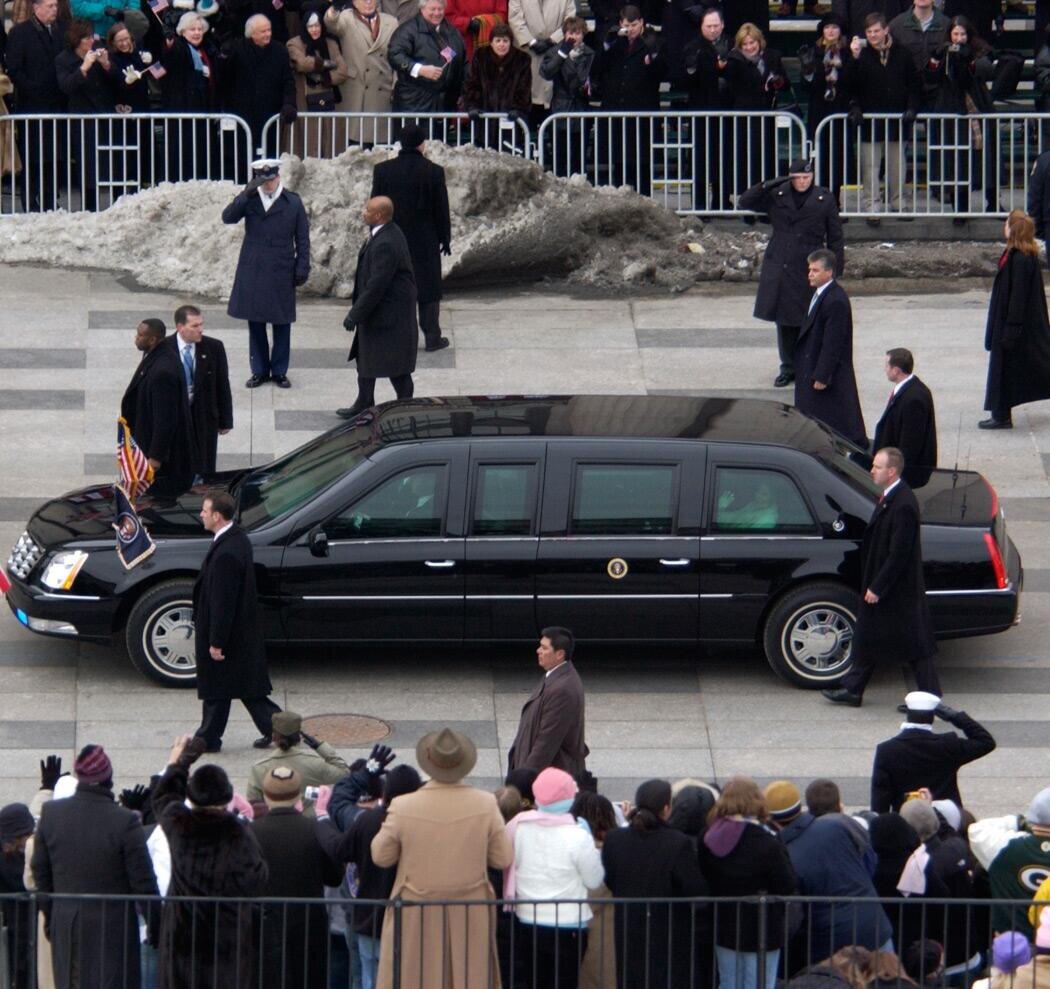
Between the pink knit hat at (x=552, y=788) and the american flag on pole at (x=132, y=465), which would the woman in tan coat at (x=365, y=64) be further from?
the pink knit hat at (x=552, y=788)

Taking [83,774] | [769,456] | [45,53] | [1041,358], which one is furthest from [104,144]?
[83,774]

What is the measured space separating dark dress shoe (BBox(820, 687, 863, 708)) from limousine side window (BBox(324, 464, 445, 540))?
2.36 metres

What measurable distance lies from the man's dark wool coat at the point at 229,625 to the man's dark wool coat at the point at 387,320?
4.99m

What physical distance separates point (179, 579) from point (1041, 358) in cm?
710

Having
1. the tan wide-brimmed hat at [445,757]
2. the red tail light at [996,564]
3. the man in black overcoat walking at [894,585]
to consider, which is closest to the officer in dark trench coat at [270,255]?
the man in black overcoat walking at [894,585]

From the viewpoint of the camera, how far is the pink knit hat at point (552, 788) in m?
9.22

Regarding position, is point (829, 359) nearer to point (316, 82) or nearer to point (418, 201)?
point (418, 201)

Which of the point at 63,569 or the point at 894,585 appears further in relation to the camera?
the point at 63,569

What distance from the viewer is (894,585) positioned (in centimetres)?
1321

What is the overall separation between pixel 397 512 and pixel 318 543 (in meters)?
0.49

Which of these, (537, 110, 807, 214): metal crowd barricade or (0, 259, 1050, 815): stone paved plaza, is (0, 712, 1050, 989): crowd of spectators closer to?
(0, 259, 1050, 815): stone paved plaza

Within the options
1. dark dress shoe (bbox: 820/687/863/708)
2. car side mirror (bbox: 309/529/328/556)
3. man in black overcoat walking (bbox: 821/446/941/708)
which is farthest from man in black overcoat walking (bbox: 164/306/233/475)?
man in black overcoat walking (bbox: 821/446/941/708)

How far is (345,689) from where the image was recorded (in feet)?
45.2

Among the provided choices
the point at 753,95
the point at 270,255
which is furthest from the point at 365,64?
the point at 270,255
